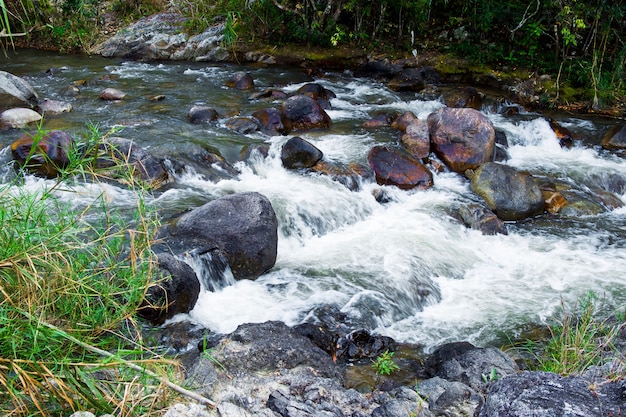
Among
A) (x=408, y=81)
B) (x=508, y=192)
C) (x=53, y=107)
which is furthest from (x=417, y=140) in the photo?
(x=53, y=107)

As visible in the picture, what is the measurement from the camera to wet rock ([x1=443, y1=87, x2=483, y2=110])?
30.8ft

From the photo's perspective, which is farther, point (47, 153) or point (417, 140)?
point (417, 140)

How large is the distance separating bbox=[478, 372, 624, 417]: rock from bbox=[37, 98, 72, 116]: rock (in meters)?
7.69

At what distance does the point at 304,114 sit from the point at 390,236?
3.13 metres

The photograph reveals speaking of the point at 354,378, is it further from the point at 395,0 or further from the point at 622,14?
the point at 395,0

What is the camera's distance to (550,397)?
1944 mm

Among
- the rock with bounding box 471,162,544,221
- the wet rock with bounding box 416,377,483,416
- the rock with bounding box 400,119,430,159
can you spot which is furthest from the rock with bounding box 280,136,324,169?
the wet rock with bounding box 416,377,483,416

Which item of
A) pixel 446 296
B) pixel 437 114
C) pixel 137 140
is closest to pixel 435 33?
pixel 437 114

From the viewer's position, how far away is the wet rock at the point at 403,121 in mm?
8122

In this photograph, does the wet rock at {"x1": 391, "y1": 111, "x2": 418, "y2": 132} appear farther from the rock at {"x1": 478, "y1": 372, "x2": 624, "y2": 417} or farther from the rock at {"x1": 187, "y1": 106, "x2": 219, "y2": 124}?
the rock at {"x1": 478, "y1": 372, "x2": 624, "y2": 417}

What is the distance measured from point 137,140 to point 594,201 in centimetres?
583

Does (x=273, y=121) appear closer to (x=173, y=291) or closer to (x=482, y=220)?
(x=482, y=220)

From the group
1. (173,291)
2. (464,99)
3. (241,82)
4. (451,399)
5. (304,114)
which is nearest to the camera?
(451,399)

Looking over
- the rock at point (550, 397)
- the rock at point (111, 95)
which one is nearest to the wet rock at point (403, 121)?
the rock at point (111, 95)
